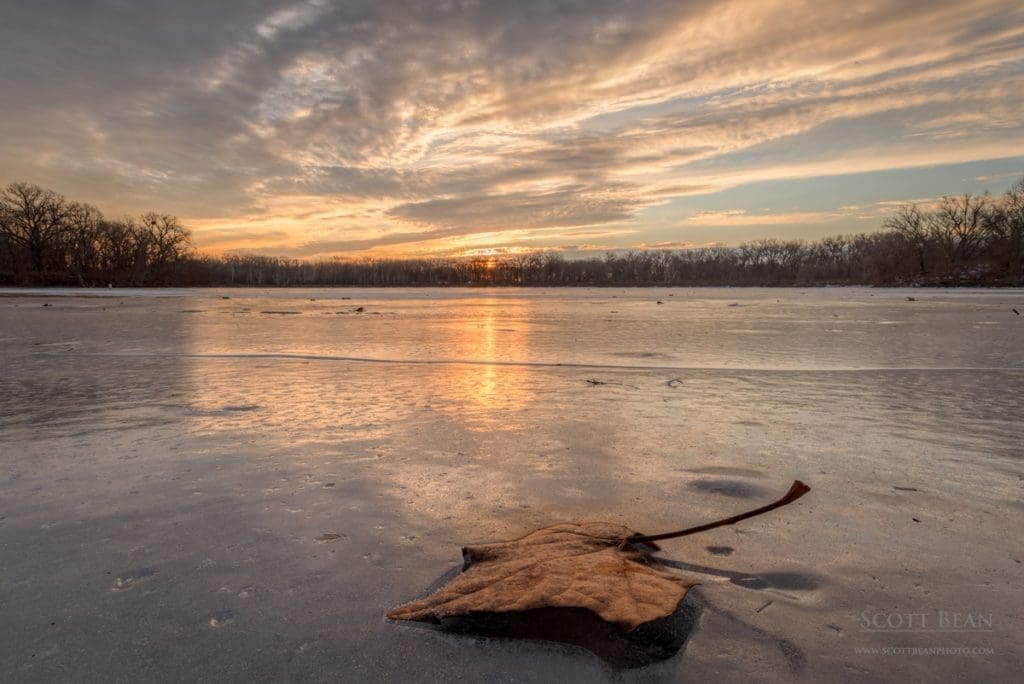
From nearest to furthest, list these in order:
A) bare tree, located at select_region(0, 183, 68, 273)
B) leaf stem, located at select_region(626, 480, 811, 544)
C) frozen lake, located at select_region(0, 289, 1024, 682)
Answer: frozen lake, located at select_region(0, 289, 1024, 682), leaf stem, located at select_region(626, 480, 811, 544), bare tree, located at select_region(0, 183, 68, 273)

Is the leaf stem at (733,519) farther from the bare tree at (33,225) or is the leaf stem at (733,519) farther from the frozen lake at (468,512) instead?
the bare tree at (33,225)

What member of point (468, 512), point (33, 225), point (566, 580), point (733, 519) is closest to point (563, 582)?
point (566, 580)

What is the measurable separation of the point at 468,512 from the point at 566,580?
891 mm

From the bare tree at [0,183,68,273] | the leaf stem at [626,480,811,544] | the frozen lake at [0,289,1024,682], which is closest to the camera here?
the frozen lake at [0,289,1024,682]

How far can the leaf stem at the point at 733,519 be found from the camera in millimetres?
2186

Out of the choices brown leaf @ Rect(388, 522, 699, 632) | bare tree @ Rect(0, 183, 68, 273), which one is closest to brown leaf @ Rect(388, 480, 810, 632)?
brown leaf @ Rect(388, 522, 699, 632)

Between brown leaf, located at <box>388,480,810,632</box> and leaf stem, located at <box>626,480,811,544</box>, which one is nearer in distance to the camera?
brown leaf, located at <box>388,480,810,632</box>

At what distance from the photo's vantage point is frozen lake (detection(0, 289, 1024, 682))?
157cm

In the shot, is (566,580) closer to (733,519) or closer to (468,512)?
(468,512)

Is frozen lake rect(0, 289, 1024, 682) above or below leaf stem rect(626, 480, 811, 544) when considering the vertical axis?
below

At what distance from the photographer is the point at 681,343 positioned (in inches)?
401

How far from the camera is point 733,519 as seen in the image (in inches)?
93.9

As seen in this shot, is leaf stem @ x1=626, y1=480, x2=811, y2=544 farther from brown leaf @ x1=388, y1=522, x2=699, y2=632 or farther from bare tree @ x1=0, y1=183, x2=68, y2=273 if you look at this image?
bare tree @ x1=0, y1=183, x2=68, y2=273

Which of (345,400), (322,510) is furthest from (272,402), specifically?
(322,510)
